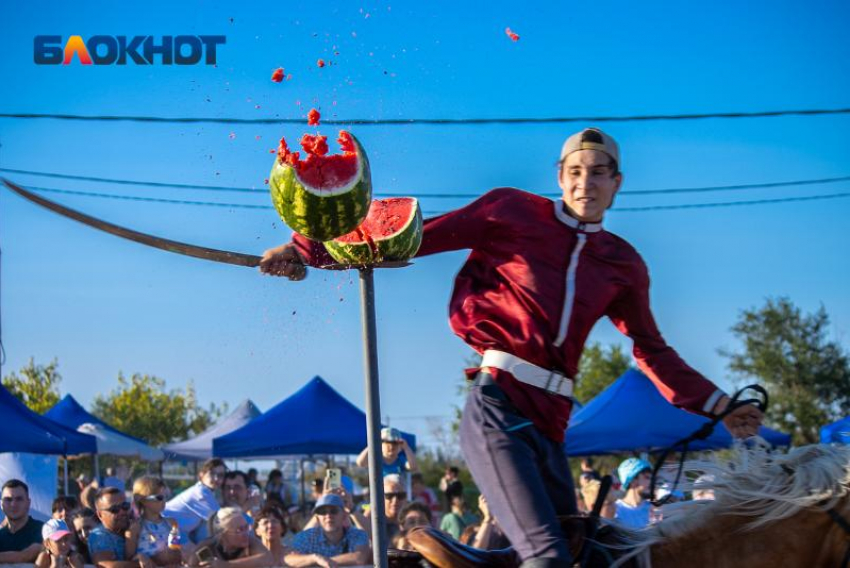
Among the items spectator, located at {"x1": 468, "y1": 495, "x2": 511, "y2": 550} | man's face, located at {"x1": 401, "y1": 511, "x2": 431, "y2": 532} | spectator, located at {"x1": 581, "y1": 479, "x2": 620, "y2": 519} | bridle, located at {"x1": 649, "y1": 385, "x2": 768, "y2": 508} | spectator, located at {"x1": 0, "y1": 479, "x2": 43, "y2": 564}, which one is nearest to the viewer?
bridle, located at {"x1": 649, "y1": 385, "x2": 768, "y2": 508}

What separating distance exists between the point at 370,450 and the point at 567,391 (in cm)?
82

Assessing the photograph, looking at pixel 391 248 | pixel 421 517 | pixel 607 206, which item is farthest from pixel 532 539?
pixel 421 517

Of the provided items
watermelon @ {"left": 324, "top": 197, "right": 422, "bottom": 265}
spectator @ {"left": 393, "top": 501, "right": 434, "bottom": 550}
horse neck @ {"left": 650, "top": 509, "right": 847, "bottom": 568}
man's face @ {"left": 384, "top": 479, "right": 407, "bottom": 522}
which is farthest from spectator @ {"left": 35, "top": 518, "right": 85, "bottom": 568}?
horse neck @ {"left": 650, "top": 509, "right": 847, "bottom": 568}

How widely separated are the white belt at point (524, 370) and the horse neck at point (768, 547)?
0.64 meters

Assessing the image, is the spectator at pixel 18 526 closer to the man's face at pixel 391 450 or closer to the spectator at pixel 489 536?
the man's face at pixel 391 450

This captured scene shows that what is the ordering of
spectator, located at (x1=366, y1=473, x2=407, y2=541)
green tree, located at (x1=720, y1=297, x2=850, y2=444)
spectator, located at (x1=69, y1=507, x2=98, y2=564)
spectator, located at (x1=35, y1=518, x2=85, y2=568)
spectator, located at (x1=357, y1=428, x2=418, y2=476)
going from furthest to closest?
green tree, located at (x1=720, y1=297, x2=850, y2=444), spectator, located at (x1=357, y1=428, x2=418, y2=476), spectator, located at (x1=366, y1=473, x2=407, y2=541), spectator, located at (x1=69, y1=507, x2=98, y2=564), spectator, located at (x1=35, y1=518, x2=85, y2=568)

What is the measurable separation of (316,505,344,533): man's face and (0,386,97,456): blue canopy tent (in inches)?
185

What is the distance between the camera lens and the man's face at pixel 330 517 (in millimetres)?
9172

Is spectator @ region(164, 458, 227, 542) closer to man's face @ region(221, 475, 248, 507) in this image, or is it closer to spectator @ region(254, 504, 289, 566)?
man's face @ region(221, 475, 248, 507)

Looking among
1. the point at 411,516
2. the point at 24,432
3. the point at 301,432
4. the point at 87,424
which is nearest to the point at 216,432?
the point at 87,424

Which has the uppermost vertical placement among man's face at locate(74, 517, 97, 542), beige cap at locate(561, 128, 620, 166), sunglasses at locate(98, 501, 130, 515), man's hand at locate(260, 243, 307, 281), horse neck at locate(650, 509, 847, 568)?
beige cap at locate(561, 128, 620, 166)

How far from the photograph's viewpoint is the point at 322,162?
3322 mm

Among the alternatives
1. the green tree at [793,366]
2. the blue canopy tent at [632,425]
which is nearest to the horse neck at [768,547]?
the blue canopy tent at [632,425]

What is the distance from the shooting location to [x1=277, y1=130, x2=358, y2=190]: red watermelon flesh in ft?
10.8
